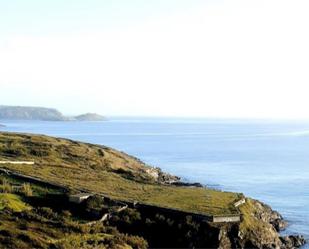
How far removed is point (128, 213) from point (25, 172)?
69.0ft

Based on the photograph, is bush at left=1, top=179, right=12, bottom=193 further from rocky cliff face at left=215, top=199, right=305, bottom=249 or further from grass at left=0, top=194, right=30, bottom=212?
rocky cliff face at left=215, top=199, right=305, bottom=249

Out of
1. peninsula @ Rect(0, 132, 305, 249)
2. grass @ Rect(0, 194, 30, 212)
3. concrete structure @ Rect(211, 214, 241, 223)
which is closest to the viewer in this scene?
peninsula @ Rect(0, 132, 305, 249)

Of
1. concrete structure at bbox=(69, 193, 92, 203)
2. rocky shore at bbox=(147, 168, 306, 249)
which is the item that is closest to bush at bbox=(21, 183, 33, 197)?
concrete structure at bbox=(69, 193, 92, 203)

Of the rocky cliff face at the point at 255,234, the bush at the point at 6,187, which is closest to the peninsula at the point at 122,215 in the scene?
the rocky cliff face at the point at 255,234

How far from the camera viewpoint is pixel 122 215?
63.8 metres

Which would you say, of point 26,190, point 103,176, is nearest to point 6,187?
point 26,190

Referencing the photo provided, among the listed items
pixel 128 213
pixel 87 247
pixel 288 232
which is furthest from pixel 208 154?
pixel 87 247

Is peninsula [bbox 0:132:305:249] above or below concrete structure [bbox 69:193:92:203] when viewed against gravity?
below

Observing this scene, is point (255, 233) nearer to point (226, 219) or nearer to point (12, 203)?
point (226, 219)

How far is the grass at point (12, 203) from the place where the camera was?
59.1 meters

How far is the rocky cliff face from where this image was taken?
6194 centimetres

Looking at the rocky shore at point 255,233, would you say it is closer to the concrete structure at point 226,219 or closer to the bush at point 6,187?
the concrete structure at point 226,219

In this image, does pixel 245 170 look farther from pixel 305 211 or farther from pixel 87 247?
pixel 87 247

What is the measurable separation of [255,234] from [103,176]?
101 ft
